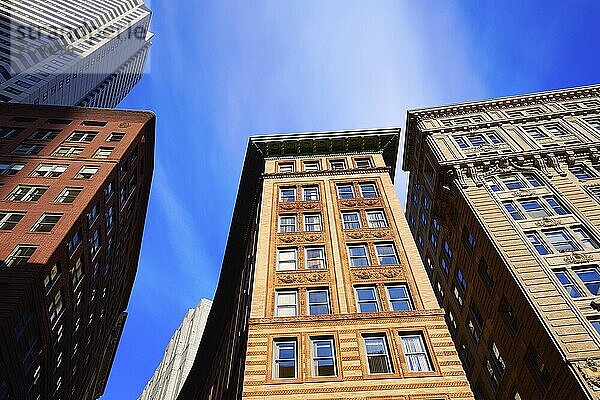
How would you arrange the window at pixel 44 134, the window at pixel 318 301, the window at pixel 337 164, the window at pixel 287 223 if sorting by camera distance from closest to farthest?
the window at pixel 318 301 < the window at pixel 287 223 < the window at pixel 337 164 < the window at pixel 44 134

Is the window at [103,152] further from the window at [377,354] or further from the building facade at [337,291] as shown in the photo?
Answer: the window at [377,354]

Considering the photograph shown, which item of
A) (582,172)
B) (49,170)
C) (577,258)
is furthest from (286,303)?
(582,172)

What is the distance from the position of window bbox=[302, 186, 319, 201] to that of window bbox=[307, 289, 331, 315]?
1262 centimetres

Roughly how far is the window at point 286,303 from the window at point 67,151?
29446 millimetres

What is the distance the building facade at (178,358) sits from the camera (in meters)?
115

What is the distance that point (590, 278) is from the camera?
29406 millimetres

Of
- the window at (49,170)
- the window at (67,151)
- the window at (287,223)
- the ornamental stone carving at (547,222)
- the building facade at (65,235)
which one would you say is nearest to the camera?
the building facade at (65,235)

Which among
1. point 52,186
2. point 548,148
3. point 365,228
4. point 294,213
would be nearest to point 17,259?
point 52,186

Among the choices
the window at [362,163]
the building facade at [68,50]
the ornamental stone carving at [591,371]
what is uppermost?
the building facade at [68,50]

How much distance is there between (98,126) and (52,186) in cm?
1327

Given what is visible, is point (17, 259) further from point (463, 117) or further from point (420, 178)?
point (463, 117)

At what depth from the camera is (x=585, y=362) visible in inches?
933

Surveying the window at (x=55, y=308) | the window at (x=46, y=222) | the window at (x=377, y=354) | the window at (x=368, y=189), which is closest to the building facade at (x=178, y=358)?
the window at (x=55, y=308)

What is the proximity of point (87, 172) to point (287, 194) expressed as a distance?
19.4 m
